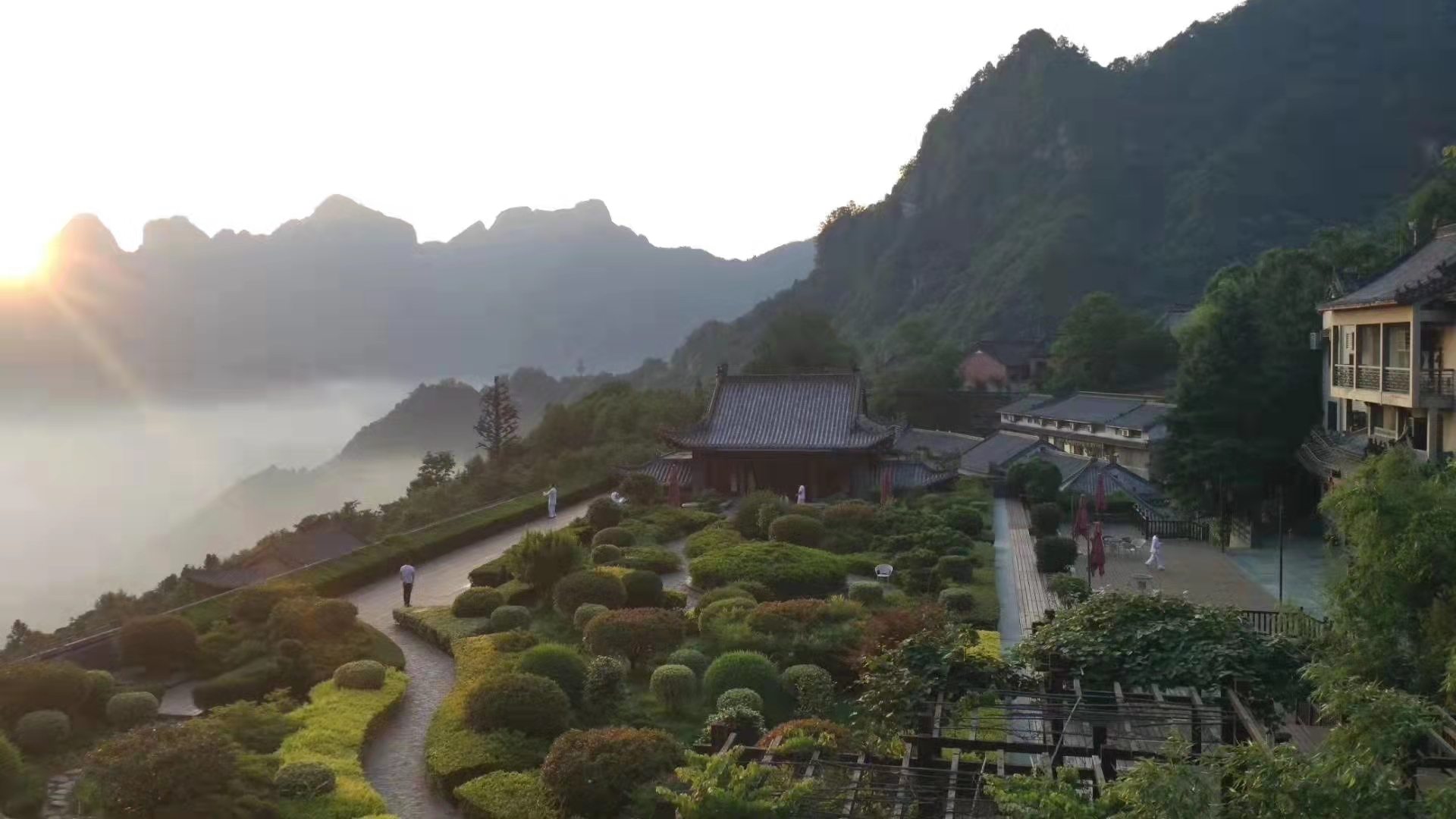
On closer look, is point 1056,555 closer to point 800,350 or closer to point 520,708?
point 520,708

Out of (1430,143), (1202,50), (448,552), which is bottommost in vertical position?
(448,552)

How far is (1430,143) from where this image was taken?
9469 cm

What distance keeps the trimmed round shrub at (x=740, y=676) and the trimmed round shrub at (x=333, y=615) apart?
23.4 feet

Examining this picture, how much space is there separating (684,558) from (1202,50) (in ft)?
364

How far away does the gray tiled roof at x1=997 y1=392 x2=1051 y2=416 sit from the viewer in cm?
5834

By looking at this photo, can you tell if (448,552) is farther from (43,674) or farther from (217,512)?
(217,512)

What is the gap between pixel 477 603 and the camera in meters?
21.3

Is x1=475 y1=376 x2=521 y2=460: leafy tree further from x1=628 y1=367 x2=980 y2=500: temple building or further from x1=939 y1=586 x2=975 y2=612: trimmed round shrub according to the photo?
x1=939 y1=586 x2=975 y2=612: trimmed round shrub

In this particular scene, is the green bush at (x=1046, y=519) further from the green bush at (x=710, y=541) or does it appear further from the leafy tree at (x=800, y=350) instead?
the leafy tree at (x=800, y=350)

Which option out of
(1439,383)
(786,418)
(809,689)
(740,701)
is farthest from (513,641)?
(1439,383)

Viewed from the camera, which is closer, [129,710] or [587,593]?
[129,710]

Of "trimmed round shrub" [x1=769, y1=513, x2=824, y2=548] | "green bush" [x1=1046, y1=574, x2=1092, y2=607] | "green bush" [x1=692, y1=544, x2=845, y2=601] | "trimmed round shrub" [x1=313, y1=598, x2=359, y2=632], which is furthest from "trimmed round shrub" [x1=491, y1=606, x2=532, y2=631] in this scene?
"green bush" [x1=1046, y1=574, x2=1092, y2=607]

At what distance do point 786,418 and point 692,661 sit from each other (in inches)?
817

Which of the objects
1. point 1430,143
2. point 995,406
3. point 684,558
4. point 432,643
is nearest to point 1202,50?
point 1430,143
